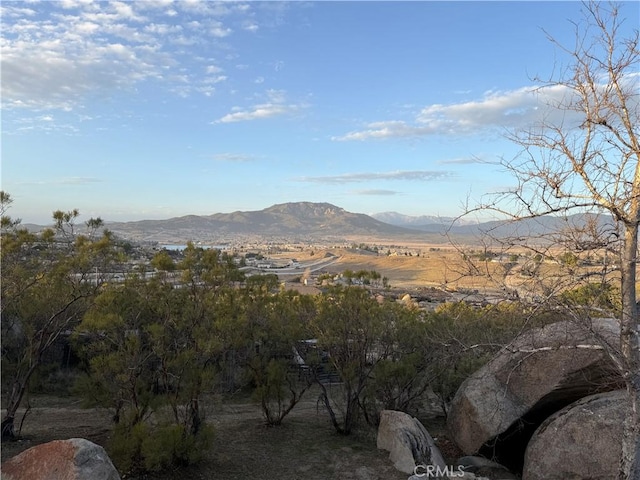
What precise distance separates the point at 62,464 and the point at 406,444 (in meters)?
7.11

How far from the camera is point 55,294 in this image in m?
12.9

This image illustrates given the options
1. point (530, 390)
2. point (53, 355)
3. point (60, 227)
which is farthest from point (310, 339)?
point (53, 355)

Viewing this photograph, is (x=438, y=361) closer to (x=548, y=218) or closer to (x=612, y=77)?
(x=548, y=218)

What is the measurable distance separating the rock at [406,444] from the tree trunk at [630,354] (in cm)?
516

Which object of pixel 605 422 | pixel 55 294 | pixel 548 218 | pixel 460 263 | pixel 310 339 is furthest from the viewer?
pixel 310 339

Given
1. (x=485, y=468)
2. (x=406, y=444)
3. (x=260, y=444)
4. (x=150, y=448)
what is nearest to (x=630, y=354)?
(x=485, y=468)

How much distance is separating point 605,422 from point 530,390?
1.83 m

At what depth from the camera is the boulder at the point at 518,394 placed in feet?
34.0

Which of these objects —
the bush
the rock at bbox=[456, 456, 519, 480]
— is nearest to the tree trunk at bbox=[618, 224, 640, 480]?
the rock at bbox=[456, 456, 519, 480]

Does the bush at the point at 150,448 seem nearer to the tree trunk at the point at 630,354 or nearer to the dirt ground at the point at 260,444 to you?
the dirt ground at the point at 260,444

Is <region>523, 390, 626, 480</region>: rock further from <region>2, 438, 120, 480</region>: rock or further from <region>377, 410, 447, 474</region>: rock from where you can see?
<region>2, 438, 120, 480</region>: rock

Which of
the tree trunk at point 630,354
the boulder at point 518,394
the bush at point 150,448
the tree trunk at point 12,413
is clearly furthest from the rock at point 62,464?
the boulder at point 518,394

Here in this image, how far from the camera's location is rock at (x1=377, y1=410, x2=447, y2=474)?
10812 mm

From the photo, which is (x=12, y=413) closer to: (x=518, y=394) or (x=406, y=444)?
(x=406, y=444)
